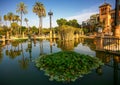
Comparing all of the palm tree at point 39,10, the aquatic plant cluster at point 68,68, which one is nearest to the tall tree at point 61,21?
the palm tree at point 39,10

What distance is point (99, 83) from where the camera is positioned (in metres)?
6.24

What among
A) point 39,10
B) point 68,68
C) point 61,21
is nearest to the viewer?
point 68,68

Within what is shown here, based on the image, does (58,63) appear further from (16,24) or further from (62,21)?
(62,21)

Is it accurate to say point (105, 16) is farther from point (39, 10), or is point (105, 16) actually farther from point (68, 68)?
point (68, 68)

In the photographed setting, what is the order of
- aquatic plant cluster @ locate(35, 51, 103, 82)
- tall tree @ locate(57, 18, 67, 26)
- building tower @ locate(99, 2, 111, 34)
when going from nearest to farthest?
aquatic plant cluster @ locate(35, 51, 103, 82)
building tower @ locate(99, 2, 111, 34)
tall tree @ locate(57, 18, 67, 26)

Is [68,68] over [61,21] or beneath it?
beneath

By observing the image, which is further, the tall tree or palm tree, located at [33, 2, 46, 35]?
the tall tree

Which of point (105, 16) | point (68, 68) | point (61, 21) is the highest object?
point (105, 16)

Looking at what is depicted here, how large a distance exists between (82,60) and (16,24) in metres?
57.1

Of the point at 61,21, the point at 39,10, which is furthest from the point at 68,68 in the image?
the point at 61,21

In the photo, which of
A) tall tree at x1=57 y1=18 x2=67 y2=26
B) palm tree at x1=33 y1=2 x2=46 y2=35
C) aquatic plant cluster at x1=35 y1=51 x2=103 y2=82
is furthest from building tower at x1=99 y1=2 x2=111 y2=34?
aquatic plant cluster at x1=35 y1=51 x2=103 y2=82

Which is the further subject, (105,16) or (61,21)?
(61,21)

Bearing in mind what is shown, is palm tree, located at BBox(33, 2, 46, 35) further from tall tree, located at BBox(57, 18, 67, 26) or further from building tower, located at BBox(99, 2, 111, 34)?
building tower, located at BBox(99, 2, 111, 34)

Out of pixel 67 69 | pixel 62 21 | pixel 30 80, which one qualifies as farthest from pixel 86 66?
pixel 62 21
